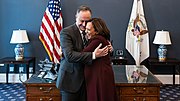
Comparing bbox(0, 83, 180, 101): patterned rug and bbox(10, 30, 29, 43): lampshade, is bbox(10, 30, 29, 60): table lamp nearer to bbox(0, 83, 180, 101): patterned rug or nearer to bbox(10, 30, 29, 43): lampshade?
bbox(10, 30, 29, 43): lampshade

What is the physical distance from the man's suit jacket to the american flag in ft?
12.4

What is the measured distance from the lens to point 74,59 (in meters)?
2.68

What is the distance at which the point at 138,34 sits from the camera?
6531mm

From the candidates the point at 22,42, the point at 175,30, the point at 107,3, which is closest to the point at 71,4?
the point at 107,3

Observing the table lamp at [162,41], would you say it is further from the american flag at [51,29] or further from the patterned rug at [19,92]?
the american flag at [51,29]

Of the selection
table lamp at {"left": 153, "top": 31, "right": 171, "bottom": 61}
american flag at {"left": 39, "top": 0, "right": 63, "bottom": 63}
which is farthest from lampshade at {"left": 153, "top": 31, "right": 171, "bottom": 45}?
american flag at {"left": 39, "top": 0, "right": 63, "bottom": 63}

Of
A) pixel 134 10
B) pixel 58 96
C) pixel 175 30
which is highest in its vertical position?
pixel 134 10

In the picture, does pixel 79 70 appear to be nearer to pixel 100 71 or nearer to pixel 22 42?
pixel 100 71

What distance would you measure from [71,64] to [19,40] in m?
3.89

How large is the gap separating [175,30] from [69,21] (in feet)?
8.41

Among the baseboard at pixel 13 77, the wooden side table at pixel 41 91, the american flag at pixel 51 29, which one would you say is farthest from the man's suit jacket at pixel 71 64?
the baseboard at pixel 13 77

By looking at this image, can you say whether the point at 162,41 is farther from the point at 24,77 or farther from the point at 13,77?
the point at 13,77

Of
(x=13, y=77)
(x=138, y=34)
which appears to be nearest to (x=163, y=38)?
(x=138, y=34)

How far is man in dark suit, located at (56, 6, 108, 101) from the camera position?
8.98ft
